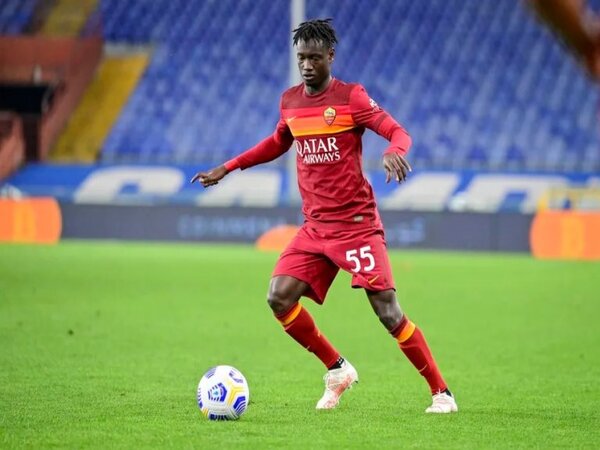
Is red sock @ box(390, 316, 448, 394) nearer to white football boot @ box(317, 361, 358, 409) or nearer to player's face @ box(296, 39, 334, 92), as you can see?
white football boot @ box(317, 361, 358, 409)

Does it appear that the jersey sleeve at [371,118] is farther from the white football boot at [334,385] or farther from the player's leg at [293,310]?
the white football boot at [334,385]

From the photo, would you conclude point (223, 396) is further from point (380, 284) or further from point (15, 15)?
point (15, 15)

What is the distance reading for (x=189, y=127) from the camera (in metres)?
33.2

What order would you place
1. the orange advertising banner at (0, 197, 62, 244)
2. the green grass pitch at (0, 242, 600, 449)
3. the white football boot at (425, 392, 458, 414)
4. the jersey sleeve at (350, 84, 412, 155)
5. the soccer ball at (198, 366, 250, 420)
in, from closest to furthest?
the green grass pitch at (0, 242, 600, 449) < the soccer ball at (198, 366, 250, 420) < the jersey sleeve at (350, 84, 412, 155) < the white football boot at (425, 392, 458, 414) < the orange advertising banner at (0, 197, 62, 244)

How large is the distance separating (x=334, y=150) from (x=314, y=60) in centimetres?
51

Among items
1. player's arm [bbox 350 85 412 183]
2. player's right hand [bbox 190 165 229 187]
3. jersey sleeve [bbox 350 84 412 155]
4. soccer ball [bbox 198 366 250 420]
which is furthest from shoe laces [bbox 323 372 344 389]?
jersey sleeve [bbox 350 84 412 155]

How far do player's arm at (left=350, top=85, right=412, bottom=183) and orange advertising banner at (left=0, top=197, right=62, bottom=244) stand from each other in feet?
67.1

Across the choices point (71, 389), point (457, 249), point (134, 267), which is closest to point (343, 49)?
point (457, 249)

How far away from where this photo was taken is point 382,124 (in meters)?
6.54

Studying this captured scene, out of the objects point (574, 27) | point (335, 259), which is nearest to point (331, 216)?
point (335, 259)

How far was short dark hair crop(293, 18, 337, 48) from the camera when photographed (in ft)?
21.5

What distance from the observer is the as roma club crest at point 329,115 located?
669cm

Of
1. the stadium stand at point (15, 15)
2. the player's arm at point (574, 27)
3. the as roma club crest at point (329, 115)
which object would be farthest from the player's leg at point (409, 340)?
the stadium stand at point (15, 15)

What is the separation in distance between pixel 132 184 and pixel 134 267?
11245 mm
